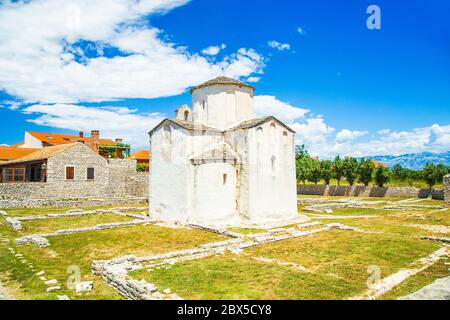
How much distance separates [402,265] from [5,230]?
18272mm

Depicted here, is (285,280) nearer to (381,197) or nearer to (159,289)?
(159,289)

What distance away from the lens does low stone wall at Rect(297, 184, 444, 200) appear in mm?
35969

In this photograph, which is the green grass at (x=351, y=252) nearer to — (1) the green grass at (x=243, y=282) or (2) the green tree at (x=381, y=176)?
(1) the green grass at (x=243, y=282)

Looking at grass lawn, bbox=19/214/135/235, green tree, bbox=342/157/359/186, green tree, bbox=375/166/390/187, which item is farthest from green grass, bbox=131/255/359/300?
green tree, bbox=342/157/359/186

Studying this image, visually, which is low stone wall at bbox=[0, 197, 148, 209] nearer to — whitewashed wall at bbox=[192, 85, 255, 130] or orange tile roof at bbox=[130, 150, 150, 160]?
whitewashed wall at bbox=[192, 85, 255, 130]

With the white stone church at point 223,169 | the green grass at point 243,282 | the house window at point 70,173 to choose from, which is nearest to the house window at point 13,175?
the house window at point 70,173

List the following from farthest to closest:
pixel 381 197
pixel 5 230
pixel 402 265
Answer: pixel 381 197
pixel 5 230
pixel 402 265

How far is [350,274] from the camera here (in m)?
9.45

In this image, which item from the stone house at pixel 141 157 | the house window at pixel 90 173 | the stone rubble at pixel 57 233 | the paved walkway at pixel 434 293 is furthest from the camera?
the stone house at pixel 141 157

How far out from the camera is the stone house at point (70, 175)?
2989cm

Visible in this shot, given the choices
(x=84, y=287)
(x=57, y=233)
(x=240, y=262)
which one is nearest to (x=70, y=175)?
(x=57, y=233)

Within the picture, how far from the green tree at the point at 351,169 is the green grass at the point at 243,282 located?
3677 cm

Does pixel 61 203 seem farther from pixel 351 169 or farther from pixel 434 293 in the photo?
pixel 351 169
